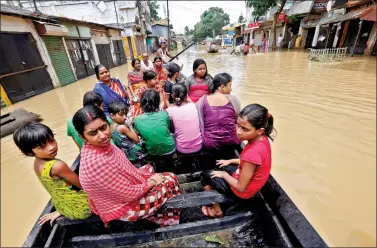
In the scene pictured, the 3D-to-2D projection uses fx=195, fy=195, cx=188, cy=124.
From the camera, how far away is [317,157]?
349cm

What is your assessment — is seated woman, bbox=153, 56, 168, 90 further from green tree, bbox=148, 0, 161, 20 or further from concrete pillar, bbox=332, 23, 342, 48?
green tree, bbox=148, 0, 161, 20

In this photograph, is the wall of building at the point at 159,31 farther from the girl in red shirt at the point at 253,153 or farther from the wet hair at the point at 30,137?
the girl in red shirt at the point at 253,153

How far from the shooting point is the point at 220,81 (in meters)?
2.42

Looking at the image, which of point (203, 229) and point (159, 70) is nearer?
point (203, 229)

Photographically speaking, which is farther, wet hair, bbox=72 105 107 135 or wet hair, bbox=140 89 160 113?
wet hair, bbox=140 89 160 113

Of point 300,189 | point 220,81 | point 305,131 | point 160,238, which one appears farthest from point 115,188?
point 305,131

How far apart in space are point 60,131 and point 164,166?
3978 millimetres

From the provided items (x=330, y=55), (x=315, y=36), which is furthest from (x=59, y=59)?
(x=315, y=36)

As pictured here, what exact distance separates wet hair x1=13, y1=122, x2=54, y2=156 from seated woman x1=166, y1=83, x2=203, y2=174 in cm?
129

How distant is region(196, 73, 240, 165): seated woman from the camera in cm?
218

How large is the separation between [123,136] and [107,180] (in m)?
0.96

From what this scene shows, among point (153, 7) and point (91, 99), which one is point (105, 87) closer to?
point (91, 99)

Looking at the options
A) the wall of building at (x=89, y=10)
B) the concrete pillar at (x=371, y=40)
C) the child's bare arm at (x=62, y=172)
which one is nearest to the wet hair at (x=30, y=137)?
the child's bare arm at (x=62, y=172)

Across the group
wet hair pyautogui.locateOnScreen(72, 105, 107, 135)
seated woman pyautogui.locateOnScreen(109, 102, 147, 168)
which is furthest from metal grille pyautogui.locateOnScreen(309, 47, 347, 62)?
wet hair pyautogui.locateOnScreen(72, 105, 107, 135)
